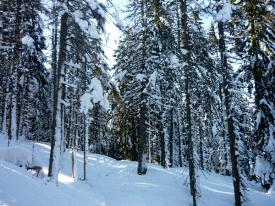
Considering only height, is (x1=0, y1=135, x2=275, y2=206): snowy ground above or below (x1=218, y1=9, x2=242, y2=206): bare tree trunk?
below

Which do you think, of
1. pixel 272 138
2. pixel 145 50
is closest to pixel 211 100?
pixel 272 138

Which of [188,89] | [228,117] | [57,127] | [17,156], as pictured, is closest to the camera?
[57,127]

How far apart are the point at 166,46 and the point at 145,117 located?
5.55 metres

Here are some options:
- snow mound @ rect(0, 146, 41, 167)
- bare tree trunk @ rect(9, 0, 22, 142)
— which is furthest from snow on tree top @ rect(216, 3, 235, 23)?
bare tree trunk @ rect(9, 0, 22, 142)

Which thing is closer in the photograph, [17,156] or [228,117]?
[17,156]

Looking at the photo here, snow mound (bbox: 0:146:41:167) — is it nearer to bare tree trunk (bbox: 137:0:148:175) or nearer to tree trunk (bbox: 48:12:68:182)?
tree trunk (bbox: 48:12:68:182)

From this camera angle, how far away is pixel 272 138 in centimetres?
1664

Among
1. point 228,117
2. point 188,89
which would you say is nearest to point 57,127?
point 188,89

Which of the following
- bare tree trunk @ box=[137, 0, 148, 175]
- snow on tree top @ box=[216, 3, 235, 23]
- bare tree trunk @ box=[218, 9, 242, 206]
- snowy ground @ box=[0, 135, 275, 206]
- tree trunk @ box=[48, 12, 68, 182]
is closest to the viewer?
tree trunk @ box=[48, 12, 68, 182]

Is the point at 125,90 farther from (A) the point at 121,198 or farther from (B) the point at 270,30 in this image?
(B) the point at 270,30

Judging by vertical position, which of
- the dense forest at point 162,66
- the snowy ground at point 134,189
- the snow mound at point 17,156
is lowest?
the snowy ground at point 134,189

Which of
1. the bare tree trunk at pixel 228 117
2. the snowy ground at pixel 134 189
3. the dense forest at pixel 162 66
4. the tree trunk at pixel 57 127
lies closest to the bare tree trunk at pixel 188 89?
the dense forest at pixel 162 66

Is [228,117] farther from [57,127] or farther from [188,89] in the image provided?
[57,127]

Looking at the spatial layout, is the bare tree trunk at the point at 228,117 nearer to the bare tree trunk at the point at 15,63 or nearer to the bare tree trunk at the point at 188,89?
the bare tree trunk at the point at 188,89
